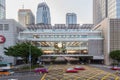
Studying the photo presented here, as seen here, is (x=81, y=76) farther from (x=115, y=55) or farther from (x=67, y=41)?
(x=67, y=41)

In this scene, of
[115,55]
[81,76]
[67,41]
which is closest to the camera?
[81,76]

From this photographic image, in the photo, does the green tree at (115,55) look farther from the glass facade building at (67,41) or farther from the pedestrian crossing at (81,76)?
the pedestrian crossing at (81,76)

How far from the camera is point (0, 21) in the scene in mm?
123375

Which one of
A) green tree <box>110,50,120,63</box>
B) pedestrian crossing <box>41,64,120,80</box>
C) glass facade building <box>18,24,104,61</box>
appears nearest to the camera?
pedestrian crossing <box>41,64,120,80</box>

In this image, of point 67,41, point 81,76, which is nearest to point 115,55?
point 67,41

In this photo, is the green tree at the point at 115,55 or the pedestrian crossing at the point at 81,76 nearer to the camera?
the pedestrian crossing at the point at 81,76

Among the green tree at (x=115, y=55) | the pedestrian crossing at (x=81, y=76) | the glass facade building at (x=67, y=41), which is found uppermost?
the glass facade building at (x=67, y=41)

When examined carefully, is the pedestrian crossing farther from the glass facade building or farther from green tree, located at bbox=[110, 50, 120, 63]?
the glass facade building

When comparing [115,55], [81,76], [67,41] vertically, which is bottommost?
[81,76]

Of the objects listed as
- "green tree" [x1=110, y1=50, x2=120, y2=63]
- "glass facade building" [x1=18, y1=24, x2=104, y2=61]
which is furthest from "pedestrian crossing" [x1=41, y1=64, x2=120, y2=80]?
"glass facade building" [x1=18, y1=24, x2=104, y2=61]

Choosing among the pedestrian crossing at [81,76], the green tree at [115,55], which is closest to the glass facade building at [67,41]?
the green tree at [115,55]

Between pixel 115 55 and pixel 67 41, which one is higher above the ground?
pixel 67 41

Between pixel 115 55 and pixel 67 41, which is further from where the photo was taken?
pixel 67 41

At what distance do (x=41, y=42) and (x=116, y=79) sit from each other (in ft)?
276
